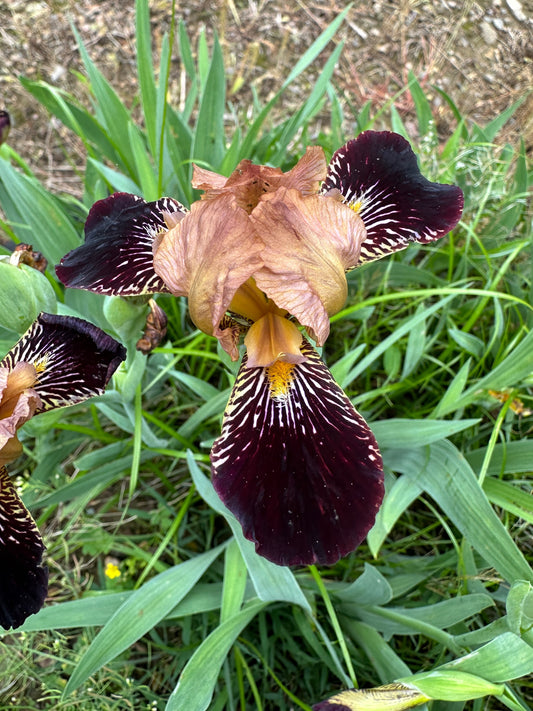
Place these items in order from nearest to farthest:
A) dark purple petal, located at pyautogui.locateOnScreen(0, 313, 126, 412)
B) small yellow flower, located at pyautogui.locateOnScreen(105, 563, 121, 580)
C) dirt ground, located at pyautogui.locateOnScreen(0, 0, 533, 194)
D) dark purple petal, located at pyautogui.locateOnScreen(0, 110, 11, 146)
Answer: dark purple petal, located at pyautogui.locateOnScreen(0, 313, 126, 412)
small yellow flower, located at pyautogui.locateOnScreen(105, 563, 121, 580)
dark purple petal, located at pyautogui.locateOnScreen(0, 110, 11, 146)
dirt ground, located at pyautogui.locateOnScreen(0, 0, 533, 194)

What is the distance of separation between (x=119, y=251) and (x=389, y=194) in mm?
598

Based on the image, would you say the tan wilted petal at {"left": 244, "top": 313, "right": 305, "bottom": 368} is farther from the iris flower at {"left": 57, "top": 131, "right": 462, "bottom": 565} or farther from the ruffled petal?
the ruffled petal

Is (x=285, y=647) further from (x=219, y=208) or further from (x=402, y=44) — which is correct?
(x=402, y=44)

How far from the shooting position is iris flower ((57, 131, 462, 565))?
3.16 feet

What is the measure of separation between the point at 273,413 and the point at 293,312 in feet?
0.69

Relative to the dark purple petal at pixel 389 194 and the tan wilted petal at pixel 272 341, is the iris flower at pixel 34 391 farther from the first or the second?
the dark purple petal at pixel 389 194

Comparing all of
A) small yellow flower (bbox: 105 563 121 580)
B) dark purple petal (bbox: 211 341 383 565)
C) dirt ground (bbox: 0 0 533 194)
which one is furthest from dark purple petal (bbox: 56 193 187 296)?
dirt ground (bbox: 0 0 533 194)

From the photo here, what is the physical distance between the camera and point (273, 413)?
1.08 meters

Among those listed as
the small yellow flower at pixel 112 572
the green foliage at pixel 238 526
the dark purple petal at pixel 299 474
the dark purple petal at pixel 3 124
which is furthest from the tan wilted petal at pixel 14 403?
the dark purple petal at pixel 3 124

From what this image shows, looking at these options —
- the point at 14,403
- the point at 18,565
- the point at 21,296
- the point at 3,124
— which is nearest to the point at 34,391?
the point at 14,403

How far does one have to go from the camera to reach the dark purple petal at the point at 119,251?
1.18 meters

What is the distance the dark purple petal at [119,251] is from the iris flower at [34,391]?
0.10 metres

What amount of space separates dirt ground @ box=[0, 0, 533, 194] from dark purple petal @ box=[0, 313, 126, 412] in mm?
1627

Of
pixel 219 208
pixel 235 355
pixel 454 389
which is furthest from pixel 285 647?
pixel 219 208
